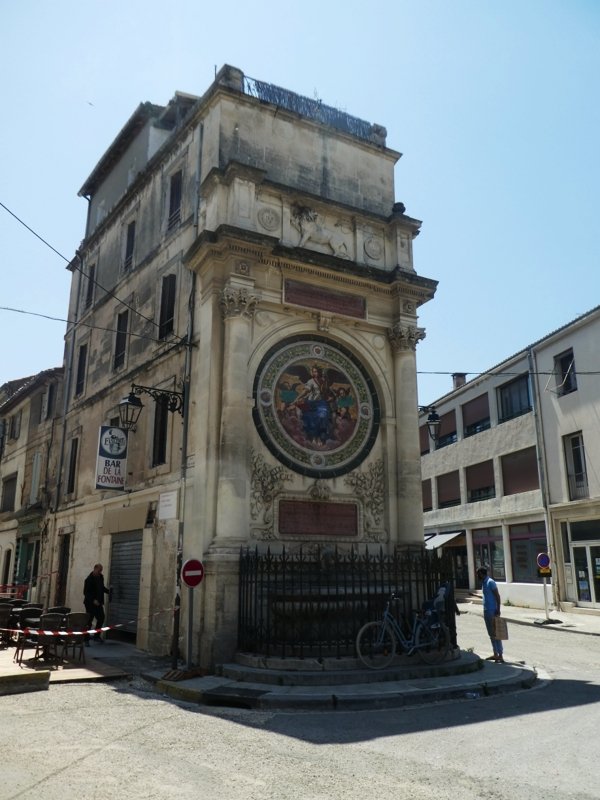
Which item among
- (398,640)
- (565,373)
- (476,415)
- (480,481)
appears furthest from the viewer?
(476,415)

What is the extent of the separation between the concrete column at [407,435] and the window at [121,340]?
7.46 m

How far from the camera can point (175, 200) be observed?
1563 centimetres

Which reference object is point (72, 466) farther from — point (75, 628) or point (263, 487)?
point (263, 487)

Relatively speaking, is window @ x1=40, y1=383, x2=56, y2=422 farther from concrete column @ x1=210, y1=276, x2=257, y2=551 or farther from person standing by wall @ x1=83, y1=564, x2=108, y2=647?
concrete column @ x1=210, y1=276, x2=257, y2=551

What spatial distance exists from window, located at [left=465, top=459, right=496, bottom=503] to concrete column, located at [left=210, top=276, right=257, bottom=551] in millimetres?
17556

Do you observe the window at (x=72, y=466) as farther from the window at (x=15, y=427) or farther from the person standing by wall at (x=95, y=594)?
the window at (x=15, y=427)

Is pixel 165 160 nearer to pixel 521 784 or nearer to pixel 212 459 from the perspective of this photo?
pixel 212 459

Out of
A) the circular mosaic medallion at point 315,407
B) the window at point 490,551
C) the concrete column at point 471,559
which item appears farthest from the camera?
the concrete column at point 471,559

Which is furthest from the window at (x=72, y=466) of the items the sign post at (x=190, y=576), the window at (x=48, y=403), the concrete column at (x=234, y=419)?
the sign post at (x=190, y=576)

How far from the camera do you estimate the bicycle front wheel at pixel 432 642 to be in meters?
9.95

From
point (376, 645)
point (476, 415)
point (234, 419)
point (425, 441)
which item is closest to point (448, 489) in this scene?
point (425, 441)

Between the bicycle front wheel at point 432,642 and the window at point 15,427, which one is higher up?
the window at point 15,427

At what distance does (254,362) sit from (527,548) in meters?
16.3

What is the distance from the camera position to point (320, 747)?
6.09 meters
